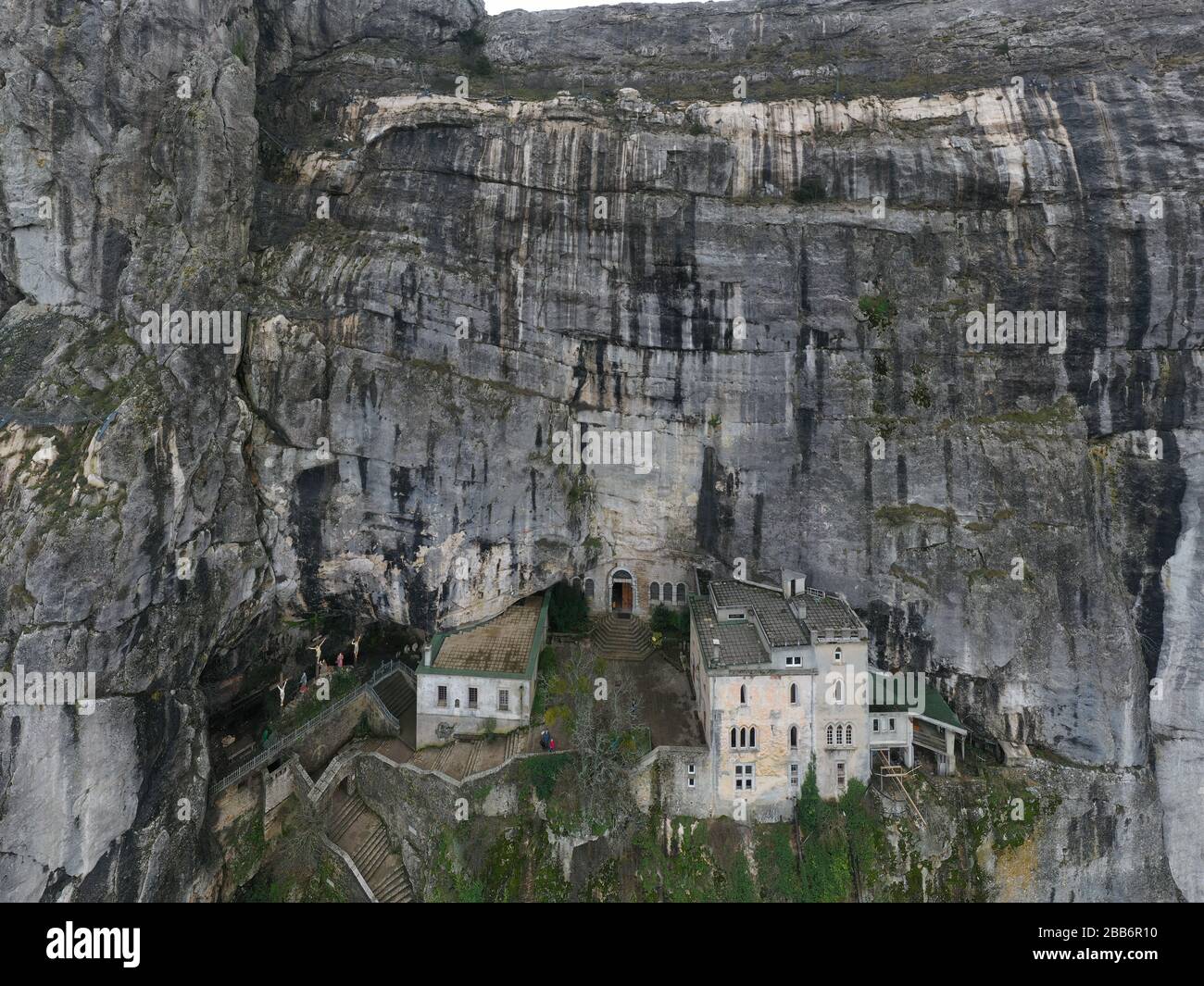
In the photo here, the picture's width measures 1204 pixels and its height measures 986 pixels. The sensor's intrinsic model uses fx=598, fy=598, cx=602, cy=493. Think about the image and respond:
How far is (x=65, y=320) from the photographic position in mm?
19766

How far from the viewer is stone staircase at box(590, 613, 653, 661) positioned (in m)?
25.4

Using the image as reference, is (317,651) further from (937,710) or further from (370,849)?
(937,710)

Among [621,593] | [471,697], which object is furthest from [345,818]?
[621,593]

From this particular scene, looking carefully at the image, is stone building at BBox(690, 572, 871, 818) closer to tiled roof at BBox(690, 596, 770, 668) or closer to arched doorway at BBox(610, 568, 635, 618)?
tiled roof at BBox(690, 596, 770, 668)

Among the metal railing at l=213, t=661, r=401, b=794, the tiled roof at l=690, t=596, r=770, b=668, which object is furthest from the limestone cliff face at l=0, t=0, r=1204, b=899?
the tiled roof at l=690, t=596, r=770, b=668

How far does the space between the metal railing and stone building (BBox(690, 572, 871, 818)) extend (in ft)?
44.0

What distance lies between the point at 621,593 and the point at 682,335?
38.6 feet

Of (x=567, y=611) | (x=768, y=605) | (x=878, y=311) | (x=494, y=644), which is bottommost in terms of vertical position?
(x=494, y=644)

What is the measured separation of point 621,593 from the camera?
2766cm

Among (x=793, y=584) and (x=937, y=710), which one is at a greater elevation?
(x=793, y=584)

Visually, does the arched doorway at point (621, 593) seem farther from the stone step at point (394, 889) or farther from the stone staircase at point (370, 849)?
the stone step at point (394, 889)

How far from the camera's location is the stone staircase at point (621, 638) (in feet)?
83.5

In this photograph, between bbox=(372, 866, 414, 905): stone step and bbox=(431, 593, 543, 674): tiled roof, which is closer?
bbox=(372, 866, 414, 905): stone step
